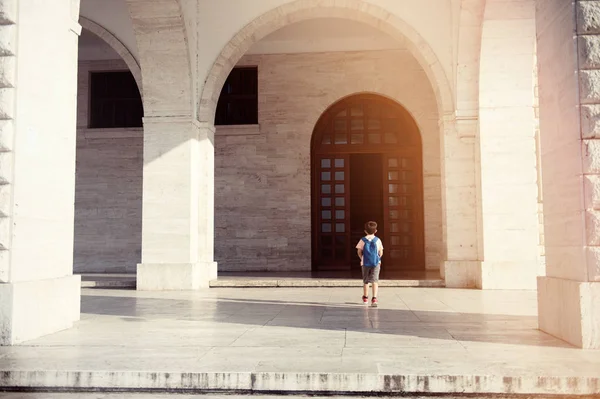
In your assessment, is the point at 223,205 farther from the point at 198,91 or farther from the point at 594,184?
the point at 594,184

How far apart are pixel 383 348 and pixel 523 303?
4789 millimetres

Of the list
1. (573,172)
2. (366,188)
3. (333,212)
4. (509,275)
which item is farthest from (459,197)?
(366,188)

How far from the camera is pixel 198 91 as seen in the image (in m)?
13.0

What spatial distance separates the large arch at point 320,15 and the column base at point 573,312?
7.21 meters

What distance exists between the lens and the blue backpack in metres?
9.07

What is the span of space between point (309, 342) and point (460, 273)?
765cm

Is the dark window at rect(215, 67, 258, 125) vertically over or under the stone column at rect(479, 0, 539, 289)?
over

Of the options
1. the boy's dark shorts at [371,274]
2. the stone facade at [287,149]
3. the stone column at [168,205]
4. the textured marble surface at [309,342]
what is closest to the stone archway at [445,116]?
the stone column at [168,205]

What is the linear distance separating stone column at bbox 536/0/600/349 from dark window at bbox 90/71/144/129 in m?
14.5

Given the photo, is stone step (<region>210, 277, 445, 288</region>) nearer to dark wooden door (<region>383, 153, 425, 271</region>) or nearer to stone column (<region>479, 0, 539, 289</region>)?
stone column (<region>479, 0, 539, 289</region>)

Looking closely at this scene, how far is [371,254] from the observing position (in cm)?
909

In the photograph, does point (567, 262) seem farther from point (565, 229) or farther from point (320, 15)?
point (320, 15)

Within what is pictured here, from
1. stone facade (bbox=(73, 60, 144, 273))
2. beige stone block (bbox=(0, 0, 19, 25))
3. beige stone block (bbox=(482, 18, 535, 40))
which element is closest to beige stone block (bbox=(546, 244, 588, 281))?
beige stone block (bbox=(0, 0, 19, 25))

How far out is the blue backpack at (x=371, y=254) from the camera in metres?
9.07
